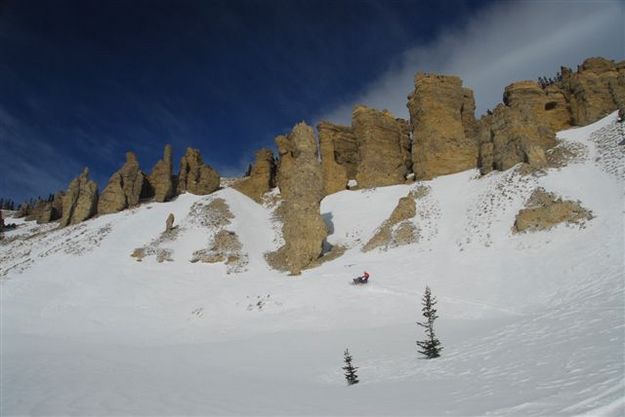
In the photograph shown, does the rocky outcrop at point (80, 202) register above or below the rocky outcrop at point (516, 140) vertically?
above

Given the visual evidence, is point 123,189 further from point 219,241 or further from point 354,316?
point 354,316

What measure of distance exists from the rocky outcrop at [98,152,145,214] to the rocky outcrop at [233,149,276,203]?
14628mm

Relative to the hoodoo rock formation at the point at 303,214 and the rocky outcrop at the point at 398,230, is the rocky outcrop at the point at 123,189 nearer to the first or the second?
the hoodoo rock formation at the point at 303,214

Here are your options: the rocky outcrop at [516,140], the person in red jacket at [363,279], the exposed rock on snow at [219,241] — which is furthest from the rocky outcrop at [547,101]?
the exposed rock on snow at [219,241]

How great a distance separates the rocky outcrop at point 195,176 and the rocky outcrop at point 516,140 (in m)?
39.9

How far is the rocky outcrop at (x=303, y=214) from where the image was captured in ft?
114

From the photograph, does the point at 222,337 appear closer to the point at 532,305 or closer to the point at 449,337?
the point at 449,337

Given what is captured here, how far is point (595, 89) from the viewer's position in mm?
43250

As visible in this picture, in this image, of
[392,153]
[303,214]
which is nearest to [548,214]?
[303,214]

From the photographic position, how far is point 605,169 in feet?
95.4

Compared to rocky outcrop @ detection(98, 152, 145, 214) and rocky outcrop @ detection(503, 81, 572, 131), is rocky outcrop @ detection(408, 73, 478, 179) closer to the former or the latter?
rocky outcrop @ detection(503, 81, 572, 131)

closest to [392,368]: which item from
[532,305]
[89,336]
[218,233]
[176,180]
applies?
[532,305]

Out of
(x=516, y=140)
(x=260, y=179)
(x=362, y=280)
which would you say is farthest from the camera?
(x=260, y=179)

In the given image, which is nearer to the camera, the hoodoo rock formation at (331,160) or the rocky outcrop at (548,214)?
the rocky outcrop at (548,214)
